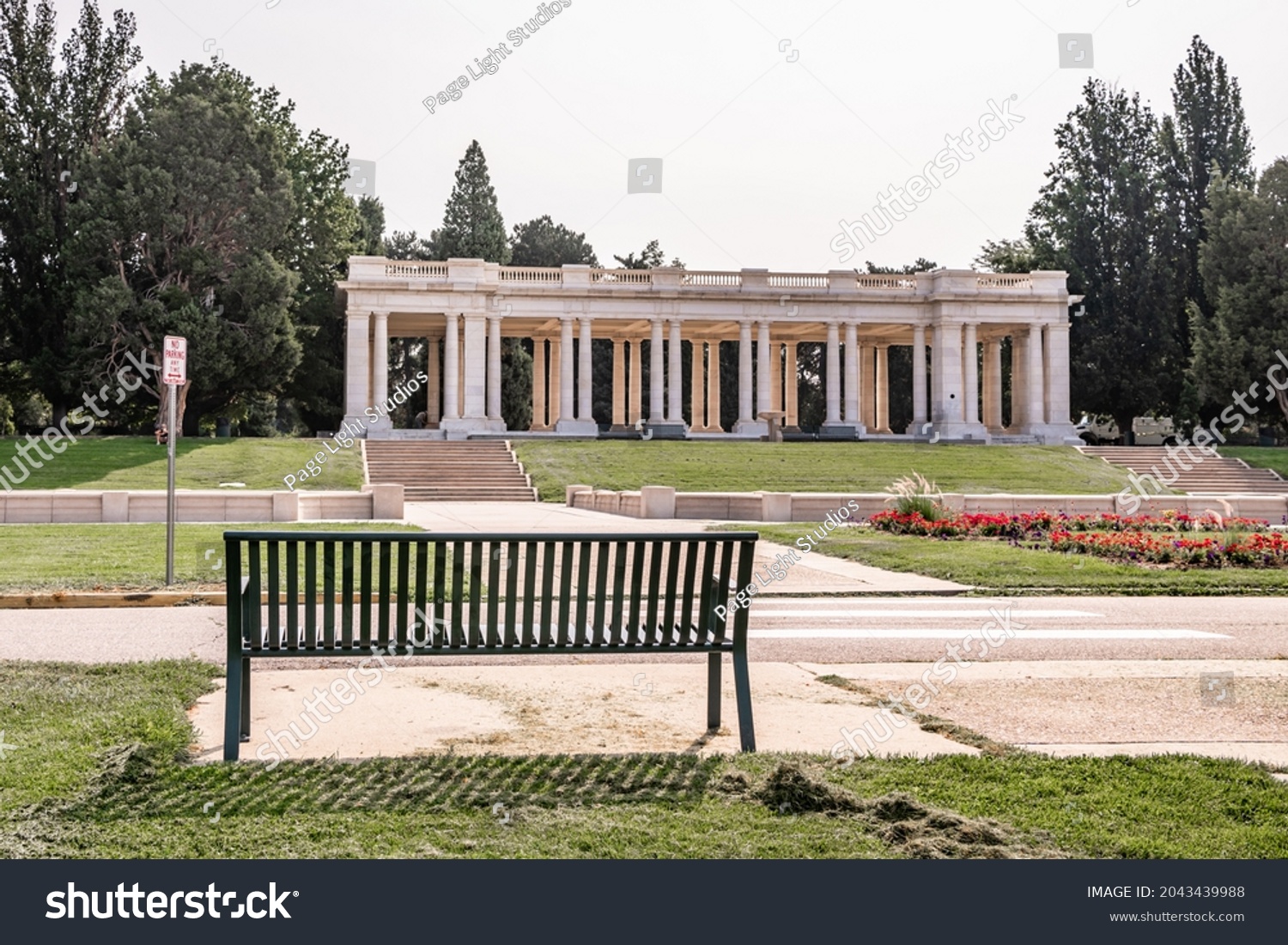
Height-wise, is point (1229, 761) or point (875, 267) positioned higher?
point (875, 267)

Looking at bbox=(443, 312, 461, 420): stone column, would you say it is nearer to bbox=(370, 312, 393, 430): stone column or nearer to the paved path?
bbox=(370, 312, 393, 430): stone column

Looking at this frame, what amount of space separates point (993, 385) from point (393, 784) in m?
70.3

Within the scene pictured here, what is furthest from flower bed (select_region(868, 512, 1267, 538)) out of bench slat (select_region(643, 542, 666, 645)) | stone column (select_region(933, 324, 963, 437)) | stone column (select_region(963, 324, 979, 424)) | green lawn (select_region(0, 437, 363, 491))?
stone column (select_region(963, 324, 979, 424))

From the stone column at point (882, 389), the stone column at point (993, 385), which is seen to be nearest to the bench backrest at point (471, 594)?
the stone column at point (993, 385)

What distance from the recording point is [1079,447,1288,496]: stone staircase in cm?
4269

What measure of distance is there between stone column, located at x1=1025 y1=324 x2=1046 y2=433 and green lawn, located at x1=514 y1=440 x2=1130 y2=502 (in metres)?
13.3

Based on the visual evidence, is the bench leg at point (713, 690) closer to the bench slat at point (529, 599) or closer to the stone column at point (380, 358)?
the bench slat at point (529, 599)

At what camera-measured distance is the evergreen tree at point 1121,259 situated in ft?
227

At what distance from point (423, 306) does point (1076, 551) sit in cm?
4650

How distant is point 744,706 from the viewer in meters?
6.69

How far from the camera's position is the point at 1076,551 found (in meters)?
20.0

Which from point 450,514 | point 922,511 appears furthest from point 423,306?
point 922,511

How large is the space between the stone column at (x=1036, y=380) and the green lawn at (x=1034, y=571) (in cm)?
4799
